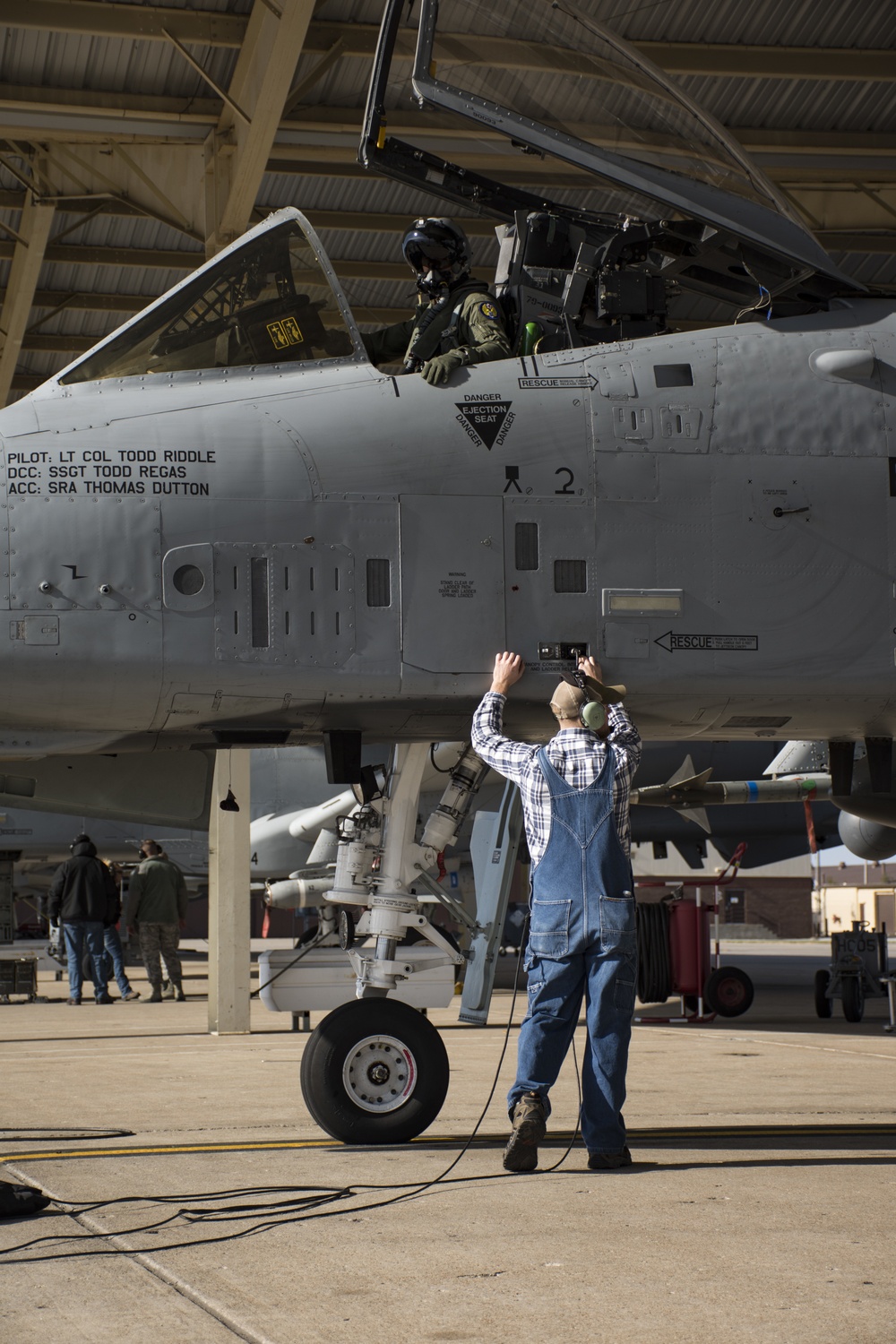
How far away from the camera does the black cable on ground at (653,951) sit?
45.9ft

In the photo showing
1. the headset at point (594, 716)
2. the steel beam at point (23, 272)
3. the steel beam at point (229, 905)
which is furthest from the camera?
the steel beam at point (23, 272)

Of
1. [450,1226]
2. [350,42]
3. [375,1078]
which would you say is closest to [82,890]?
[350,42]

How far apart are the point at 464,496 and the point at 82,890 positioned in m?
12.8

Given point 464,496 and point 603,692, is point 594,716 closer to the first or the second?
point 603,692

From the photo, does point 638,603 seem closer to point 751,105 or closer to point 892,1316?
point 892,1316

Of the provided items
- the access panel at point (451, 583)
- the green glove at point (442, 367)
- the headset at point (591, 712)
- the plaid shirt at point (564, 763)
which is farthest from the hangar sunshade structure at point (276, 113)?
the plaid shirt at point (564, 763)

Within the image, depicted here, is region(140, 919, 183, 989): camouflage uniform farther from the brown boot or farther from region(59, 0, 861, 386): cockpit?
the brown boot

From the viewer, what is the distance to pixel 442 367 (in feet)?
21.1

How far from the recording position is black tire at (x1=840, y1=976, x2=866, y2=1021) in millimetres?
14609

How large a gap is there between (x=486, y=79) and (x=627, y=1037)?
4385 millimetres

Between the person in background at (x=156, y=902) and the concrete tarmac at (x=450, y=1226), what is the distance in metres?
9.02

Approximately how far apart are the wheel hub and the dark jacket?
11940mm

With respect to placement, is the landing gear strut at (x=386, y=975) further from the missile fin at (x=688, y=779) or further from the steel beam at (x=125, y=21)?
the steel beam at (x=125, y=21)

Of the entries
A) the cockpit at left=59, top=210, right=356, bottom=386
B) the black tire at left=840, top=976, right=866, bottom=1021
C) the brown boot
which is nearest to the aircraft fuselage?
the cockpit at left=59, top=210, right=356, bottom=386
